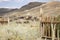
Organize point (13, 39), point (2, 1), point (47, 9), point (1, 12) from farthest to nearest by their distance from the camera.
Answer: point (1, 12) → point (47, 9) → point (2, 1) → point (13, 39)

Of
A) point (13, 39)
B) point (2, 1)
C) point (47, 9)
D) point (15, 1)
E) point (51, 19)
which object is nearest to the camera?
point (13, 39)

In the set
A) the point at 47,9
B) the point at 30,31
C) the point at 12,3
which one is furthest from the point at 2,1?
the point at 30,31

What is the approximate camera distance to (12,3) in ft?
73.0

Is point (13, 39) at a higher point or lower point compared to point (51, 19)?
lower

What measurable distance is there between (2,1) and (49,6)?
18.1 feet

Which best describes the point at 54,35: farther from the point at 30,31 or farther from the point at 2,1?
the point at 2,1

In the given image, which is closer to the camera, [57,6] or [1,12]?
[57,6]

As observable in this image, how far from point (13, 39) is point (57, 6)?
1502cm

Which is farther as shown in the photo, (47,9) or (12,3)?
(47,9)

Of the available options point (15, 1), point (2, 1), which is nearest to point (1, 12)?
point (2, 1)

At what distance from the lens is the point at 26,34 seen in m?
11.6

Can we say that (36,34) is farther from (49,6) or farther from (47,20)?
(49,6)

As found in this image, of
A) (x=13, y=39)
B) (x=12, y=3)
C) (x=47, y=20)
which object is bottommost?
(x=13, y=39)

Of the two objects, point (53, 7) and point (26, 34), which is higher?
point (53, 7)
